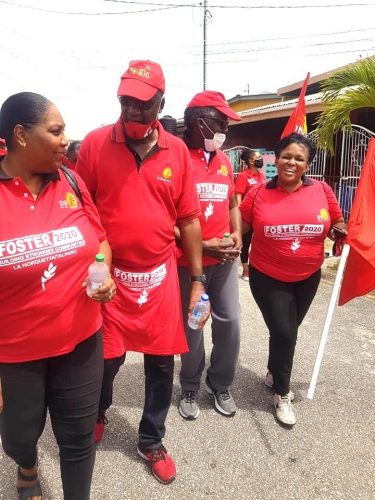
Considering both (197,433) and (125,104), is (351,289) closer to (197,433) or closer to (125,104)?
(197,433)

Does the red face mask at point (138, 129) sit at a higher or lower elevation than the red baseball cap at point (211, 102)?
lower

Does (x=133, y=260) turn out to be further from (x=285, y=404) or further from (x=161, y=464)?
(x=285, y=404)

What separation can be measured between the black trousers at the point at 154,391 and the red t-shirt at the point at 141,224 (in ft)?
0.32

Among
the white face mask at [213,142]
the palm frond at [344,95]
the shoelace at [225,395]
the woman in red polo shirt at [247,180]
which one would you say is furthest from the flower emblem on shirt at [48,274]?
the palm frond at [344,95]

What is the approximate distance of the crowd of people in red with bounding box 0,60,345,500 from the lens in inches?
67.7

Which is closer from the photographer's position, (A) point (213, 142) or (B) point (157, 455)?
(B) point (157, 455)

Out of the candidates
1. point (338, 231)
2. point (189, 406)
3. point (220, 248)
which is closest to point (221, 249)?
point (220, 248)

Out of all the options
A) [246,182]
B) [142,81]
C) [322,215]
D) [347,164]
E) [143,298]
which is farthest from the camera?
[347,164]

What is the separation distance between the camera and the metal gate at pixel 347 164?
28.4 ft

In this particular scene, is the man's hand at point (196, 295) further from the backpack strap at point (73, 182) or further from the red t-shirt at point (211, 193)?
the backpack strap at point (73, 182)

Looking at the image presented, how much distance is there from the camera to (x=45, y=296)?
1.71 m

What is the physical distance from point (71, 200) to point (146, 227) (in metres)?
0.50

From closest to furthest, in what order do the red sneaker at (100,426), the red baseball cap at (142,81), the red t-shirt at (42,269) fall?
the red t-shirt at (42,269)
the red baseball cap at (142,81)
the red sneaker at (100,426)

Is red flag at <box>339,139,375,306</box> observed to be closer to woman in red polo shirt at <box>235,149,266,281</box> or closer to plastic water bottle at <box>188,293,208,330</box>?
plastic water bottle at <box>188,293,208,330</box>
